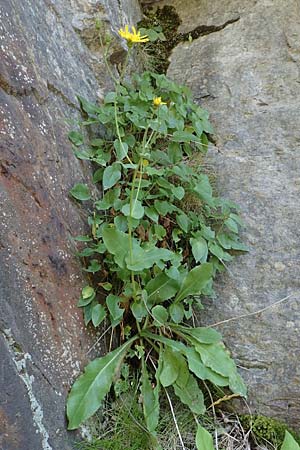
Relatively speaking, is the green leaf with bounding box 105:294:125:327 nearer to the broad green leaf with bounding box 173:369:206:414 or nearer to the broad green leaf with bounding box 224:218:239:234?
the broad green leaf with bounding box 173:369:206:414

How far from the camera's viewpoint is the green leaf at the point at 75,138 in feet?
4.64

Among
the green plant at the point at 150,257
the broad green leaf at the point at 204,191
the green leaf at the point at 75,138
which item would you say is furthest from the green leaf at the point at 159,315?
the green leaf at the point at 75,138

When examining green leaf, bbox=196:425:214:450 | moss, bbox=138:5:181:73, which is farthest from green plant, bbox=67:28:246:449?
moss, bbox=138:5:181:73

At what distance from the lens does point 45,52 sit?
1.45m

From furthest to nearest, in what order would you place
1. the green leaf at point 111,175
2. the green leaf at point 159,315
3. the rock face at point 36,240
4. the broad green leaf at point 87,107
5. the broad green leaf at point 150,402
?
1. the broad green leaf at point 87,107
2. the green leaf at point 111,175
3. the green leaf at point 159,315
4. the broad green leaf at point 150,402
5. the rock face at point 36,240

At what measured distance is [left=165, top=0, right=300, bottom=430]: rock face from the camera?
134cm

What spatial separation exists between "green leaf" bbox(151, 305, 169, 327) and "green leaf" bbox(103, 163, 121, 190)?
407mm

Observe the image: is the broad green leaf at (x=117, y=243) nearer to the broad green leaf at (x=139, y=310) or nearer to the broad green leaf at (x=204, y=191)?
the broad green leaf at (x=139, y=310)

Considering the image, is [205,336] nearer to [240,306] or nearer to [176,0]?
[240,306]

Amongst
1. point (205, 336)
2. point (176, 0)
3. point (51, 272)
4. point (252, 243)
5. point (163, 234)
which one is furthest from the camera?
point (176, 0)

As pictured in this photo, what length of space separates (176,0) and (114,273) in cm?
166

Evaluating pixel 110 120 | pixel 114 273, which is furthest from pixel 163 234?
pixel 110 120

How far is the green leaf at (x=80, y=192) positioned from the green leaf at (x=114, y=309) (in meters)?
0.31

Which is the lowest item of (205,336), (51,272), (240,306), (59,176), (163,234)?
(240,306)
